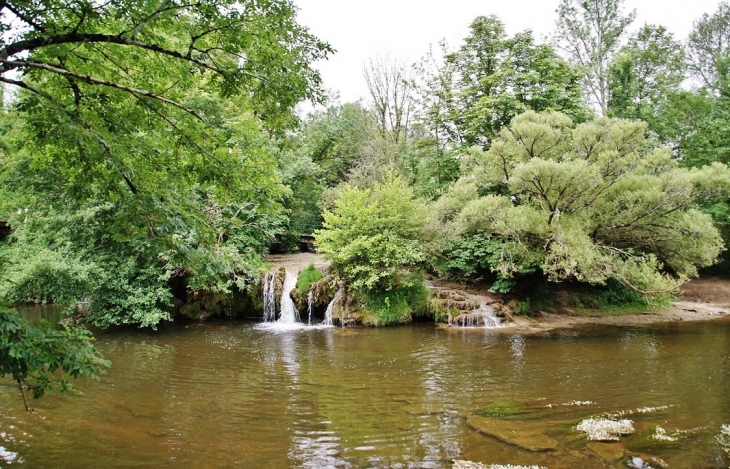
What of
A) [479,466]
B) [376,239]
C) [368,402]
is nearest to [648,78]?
[376,239]

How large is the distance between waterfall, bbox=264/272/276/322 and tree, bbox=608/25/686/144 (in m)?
18.0

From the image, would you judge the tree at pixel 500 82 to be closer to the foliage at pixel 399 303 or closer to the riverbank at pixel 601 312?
the riverbank at pixel 601 312

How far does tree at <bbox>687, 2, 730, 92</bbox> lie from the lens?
23.7 metres

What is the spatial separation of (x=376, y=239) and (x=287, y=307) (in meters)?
4.11

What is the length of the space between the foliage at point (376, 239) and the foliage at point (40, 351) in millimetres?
10624

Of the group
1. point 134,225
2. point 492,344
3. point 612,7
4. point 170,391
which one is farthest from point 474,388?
point 612,7

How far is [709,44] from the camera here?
24.4 m

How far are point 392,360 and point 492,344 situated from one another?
3.09m

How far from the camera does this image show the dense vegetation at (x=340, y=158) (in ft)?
13.9

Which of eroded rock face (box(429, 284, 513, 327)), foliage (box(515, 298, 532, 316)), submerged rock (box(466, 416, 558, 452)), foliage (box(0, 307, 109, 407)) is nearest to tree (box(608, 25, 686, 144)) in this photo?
foliage (box(515, 298, 532, 316))

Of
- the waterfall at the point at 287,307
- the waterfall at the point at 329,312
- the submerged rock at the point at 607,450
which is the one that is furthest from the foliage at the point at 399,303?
the submerged rock at the point at 607,450

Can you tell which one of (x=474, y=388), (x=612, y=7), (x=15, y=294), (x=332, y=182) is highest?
(x=612, y=7)

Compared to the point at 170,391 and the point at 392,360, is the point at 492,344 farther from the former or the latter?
the point at 170,391

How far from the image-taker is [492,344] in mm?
11227
